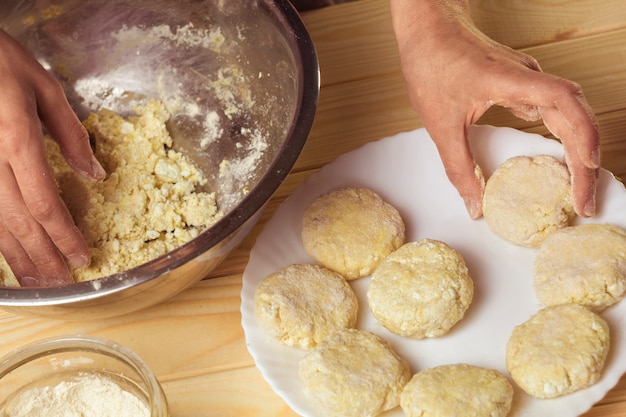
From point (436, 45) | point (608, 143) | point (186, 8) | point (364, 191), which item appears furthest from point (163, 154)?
point (608, 143)

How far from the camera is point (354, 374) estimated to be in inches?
41.1

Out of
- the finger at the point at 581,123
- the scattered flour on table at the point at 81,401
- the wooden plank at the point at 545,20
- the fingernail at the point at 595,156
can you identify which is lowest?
the scattered flour on table at the point at 81,401

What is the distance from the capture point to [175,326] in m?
1.20

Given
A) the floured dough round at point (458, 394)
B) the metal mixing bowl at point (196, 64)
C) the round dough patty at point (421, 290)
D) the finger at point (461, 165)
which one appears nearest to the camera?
the floured dough round at point (458, 394)

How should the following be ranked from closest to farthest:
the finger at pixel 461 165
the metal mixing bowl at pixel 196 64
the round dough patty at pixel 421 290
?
the round dough patty at pixel 421 290 → the finger at pixel 461 165 → the metal mixing bowl at pixel 196 64

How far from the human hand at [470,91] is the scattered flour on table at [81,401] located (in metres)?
0.57

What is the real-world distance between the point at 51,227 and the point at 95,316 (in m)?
0.14

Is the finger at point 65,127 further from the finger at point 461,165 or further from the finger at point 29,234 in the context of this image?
the finger at point 461,165

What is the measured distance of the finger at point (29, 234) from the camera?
1082 mm

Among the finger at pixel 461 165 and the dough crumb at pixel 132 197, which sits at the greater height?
the finger at pixel 461 165

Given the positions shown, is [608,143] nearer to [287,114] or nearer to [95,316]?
[287,114]

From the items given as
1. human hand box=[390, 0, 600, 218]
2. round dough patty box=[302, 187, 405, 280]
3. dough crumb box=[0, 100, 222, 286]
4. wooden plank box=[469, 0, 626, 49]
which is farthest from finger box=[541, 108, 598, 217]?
dough crumb box=[0, 100, 222, 286]

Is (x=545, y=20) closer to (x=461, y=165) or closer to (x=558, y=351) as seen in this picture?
(x=461, y=165)

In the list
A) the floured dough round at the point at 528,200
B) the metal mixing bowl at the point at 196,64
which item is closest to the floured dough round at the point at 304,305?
the metal mixing bowl at the point at 196,64
